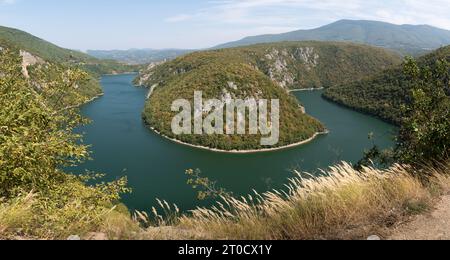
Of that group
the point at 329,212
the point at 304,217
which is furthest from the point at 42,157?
the point at 329,212

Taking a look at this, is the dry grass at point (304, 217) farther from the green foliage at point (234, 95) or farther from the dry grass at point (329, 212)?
the green foliage at point (234, 95)

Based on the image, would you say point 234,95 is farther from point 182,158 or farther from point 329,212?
point 329,212

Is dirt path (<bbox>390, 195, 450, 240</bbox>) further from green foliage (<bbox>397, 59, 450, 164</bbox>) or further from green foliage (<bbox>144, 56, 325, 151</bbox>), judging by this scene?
green foliage (<bbox>144, 56, 325, 151</bbox>)

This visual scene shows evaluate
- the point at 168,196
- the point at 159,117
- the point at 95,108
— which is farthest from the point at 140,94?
the point at 168,196

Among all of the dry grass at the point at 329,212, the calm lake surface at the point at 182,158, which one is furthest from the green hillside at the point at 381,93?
the dry grass at the point at 329,212

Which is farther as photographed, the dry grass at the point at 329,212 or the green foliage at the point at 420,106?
the green foliage at the point at 420,106
